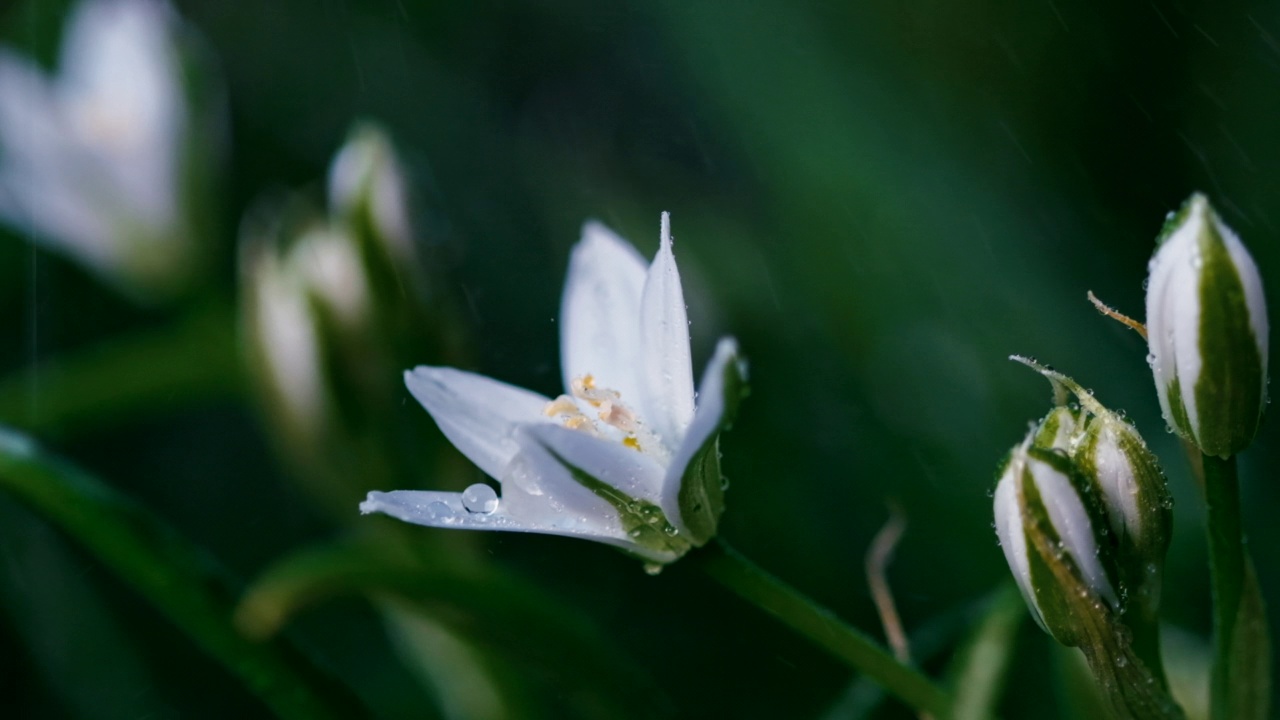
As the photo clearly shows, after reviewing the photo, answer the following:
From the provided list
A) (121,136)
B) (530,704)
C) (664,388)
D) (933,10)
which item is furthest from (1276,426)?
(121,136)

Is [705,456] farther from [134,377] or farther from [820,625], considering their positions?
[134,377]

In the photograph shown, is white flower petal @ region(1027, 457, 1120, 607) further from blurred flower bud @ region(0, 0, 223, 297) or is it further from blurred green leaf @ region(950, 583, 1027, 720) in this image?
blurred flower bud @ region(0, 0, 223, 297)

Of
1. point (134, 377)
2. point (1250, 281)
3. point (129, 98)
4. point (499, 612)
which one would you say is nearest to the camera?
point (1250, 281)

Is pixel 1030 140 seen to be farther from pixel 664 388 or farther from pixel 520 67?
pixel 664 388

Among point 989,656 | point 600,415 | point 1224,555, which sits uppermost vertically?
point 600,415

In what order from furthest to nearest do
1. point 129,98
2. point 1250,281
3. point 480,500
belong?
point 129,98
point 480,500
point 1250,281

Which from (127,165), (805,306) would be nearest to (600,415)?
(805,306)

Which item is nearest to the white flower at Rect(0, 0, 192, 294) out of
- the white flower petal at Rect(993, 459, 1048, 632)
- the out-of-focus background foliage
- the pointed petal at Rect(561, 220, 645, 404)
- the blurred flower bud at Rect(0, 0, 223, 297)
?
the blurred flower bud at Rect(0, 0, 223, 297)
